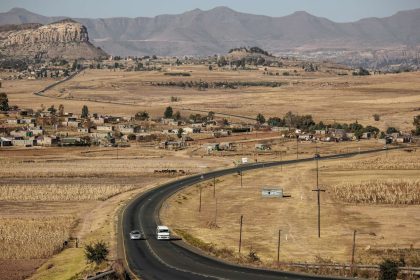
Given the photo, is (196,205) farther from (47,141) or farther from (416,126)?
(416,126)

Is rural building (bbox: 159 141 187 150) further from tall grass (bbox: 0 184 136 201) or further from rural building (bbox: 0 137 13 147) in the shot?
tall grass (bbox: 0 184 136 201)

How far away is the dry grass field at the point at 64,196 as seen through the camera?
196 ft

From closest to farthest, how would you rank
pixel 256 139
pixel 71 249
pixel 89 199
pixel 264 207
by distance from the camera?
pixel 71 249 < pixel 264 207 < pixel 89 199 < pixel 256 139

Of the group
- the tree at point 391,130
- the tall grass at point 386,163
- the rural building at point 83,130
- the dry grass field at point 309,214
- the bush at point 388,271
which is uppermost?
the rural building at point 83,130

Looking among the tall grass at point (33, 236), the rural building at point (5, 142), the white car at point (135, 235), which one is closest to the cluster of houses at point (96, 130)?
the rural building at point (5, 142)

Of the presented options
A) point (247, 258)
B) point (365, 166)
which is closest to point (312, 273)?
point (247, 258)

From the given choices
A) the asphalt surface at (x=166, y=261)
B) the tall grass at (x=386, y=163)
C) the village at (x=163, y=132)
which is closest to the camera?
the asphalt surface at (x=166, y=261)

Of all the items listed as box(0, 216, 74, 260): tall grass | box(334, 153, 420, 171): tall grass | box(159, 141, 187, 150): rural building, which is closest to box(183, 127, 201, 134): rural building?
box(159, 141, 187, 150): rural building

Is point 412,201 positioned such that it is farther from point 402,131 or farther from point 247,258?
point 402,131

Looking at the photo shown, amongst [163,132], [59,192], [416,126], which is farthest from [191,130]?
[59,192]

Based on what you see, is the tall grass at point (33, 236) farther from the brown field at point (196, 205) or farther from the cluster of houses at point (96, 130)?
the cluster of houses at point (96, 130)

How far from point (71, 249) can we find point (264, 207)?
27.7 meters

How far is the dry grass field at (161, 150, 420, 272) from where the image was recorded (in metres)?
61.2

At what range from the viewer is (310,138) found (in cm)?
16338
